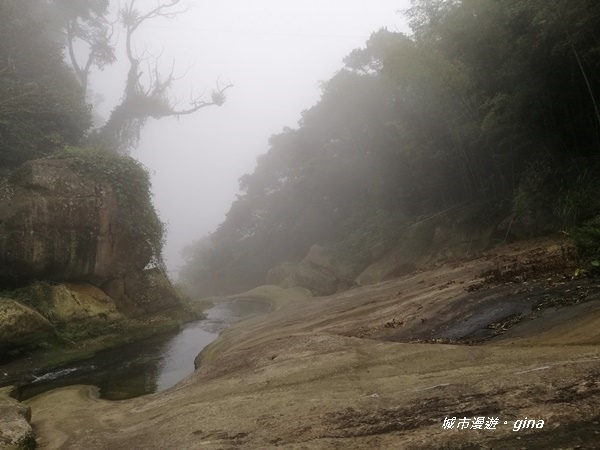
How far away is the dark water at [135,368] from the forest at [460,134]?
390 inches

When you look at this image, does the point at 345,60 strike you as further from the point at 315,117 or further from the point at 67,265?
Result: the point at 67,265

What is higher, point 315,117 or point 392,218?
point 315,117

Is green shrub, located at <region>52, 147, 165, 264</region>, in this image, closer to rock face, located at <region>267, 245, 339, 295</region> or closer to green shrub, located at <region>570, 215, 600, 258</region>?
rock face, located at <region>267, 245, 339, 295</region>

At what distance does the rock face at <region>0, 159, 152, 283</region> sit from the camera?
14133 mm

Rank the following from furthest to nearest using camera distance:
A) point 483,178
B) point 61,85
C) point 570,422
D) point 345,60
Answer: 1. point 345,60
2. point 61,85
3. point 483,178
4. point 570,422

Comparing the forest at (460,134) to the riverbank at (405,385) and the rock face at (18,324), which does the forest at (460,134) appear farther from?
the rock face at (18,324)

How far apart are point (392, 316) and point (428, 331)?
1698mm

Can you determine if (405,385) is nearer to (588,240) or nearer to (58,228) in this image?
(588,240)

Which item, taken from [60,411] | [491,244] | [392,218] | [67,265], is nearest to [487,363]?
[60,411]

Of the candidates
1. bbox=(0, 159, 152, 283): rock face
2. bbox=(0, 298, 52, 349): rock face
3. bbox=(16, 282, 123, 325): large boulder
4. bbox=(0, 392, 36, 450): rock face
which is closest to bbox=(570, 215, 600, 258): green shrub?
bbox=(0, 392, 36, 450): rock face

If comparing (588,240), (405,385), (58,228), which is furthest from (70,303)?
(588,240)

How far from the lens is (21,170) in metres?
15.2

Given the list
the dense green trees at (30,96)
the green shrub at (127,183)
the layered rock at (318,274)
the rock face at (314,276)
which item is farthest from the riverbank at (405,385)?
the rock face at (314,276)

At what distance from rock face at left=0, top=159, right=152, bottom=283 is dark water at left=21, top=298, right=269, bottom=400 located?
3747 millimetres
